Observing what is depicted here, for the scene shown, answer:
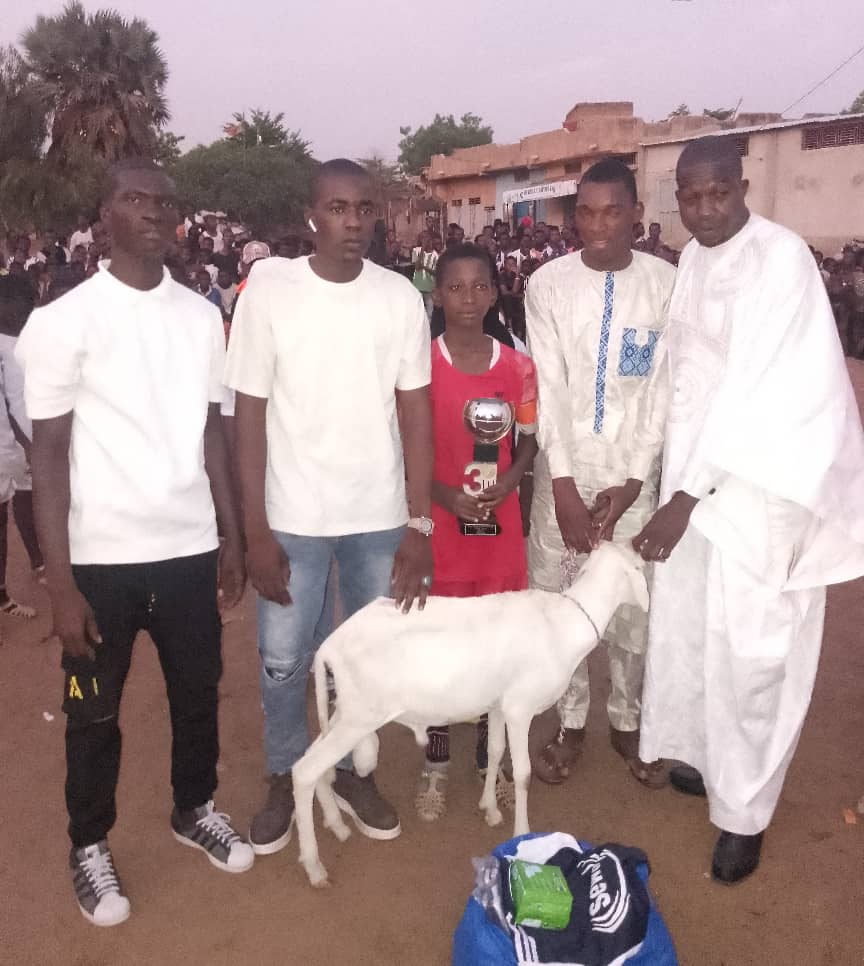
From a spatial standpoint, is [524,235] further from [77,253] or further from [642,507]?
[642,507]

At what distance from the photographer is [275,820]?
306 centimetres

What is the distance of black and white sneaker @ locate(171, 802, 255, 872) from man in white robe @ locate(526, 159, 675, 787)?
1647mm

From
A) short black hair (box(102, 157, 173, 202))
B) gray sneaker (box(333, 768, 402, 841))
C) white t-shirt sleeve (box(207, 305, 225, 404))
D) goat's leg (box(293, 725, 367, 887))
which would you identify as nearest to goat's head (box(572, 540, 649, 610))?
goat's leg (box(293, 725, 367, 887))

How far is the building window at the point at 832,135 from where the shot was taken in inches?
771

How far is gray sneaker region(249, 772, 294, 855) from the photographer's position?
3.04 meters

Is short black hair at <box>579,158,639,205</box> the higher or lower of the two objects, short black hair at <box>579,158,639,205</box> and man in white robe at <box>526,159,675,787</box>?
the higher

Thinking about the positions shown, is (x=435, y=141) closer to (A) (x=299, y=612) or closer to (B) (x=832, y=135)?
(B) (x=832, y=135)

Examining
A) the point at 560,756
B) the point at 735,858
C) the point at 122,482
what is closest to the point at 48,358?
the point at 122,482

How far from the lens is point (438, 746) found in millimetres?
3369

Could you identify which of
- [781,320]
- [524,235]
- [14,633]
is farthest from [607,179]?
[524,235]

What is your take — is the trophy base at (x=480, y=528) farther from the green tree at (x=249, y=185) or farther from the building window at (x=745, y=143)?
the green tree at (x=249, y=185)

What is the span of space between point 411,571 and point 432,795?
1096 mm

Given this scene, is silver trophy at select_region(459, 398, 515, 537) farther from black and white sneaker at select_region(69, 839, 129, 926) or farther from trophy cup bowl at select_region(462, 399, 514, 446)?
black and white sneaker at select_region(69, 839, 129, 926)

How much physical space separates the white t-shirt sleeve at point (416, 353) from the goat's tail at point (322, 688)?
94 cm
